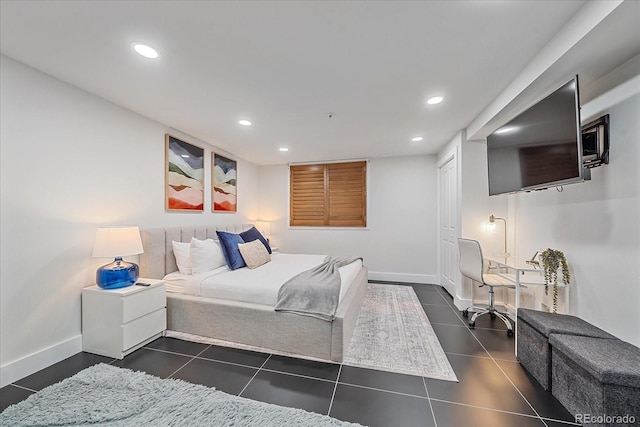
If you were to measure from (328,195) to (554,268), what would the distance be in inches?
146

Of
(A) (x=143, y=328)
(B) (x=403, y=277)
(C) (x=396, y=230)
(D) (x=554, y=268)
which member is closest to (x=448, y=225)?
(C) (x=396, y=230)

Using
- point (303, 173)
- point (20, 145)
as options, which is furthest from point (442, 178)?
point (20, 145)

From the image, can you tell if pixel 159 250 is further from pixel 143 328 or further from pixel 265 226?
pixel 265 226

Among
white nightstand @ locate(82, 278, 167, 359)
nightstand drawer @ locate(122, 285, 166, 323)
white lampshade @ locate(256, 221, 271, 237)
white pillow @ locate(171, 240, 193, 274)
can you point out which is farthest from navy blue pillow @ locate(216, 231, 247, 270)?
white lampshade @ locate(256, 221, 271, 237)

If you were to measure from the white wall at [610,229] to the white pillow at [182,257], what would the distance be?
13.1ft

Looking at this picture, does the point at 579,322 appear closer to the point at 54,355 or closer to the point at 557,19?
the point at 557,19

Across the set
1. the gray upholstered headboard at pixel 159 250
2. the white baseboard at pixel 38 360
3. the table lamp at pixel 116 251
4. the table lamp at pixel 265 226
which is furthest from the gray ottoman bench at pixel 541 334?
the table lamp at pixel 265 226

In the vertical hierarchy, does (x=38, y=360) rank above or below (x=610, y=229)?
below

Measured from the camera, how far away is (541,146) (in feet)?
6.84

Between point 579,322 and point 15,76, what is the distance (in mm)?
4886

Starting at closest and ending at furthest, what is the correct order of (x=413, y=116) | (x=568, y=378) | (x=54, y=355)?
(x=568, y=378)
(x=54, y=355)
(x=413, y=116)

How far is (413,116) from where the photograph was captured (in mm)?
2969

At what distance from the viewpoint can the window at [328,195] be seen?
513 centimetres

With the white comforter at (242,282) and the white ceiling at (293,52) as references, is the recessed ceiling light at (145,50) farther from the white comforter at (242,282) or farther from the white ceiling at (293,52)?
the white comforter at (242,282)
